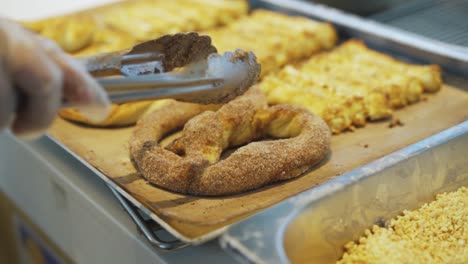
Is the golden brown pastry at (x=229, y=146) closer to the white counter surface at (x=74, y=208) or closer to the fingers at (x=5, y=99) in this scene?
the white counter surface at (x=74, y=208)

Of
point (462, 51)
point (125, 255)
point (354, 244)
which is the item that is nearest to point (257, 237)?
point (354, 244)

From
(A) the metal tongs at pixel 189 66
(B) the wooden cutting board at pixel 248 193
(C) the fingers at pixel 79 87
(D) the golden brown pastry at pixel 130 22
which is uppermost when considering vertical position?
(C) the fingers at pixel 79 87

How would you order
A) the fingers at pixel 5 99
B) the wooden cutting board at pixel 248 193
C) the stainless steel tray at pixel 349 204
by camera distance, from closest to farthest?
1. the fingers at pixel 5 99
2. the stainless steel tray at pixel 349 204
3. the wooden cutting board at pixel 248 193

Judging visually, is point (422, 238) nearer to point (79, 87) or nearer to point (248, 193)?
point (248, 193)

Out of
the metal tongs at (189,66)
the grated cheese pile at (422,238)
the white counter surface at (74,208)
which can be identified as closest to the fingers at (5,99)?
the metal tongs at (189,66)

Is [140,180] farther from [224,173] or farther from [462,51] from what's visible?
A: [462,51]

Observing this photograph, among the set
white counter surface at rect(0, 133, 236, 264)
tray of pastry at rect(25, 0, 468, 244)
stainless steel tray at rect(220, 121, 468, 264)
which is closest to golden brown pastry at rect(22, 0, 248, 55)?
tray of pastry at rect(25, 0, 468, 244)
